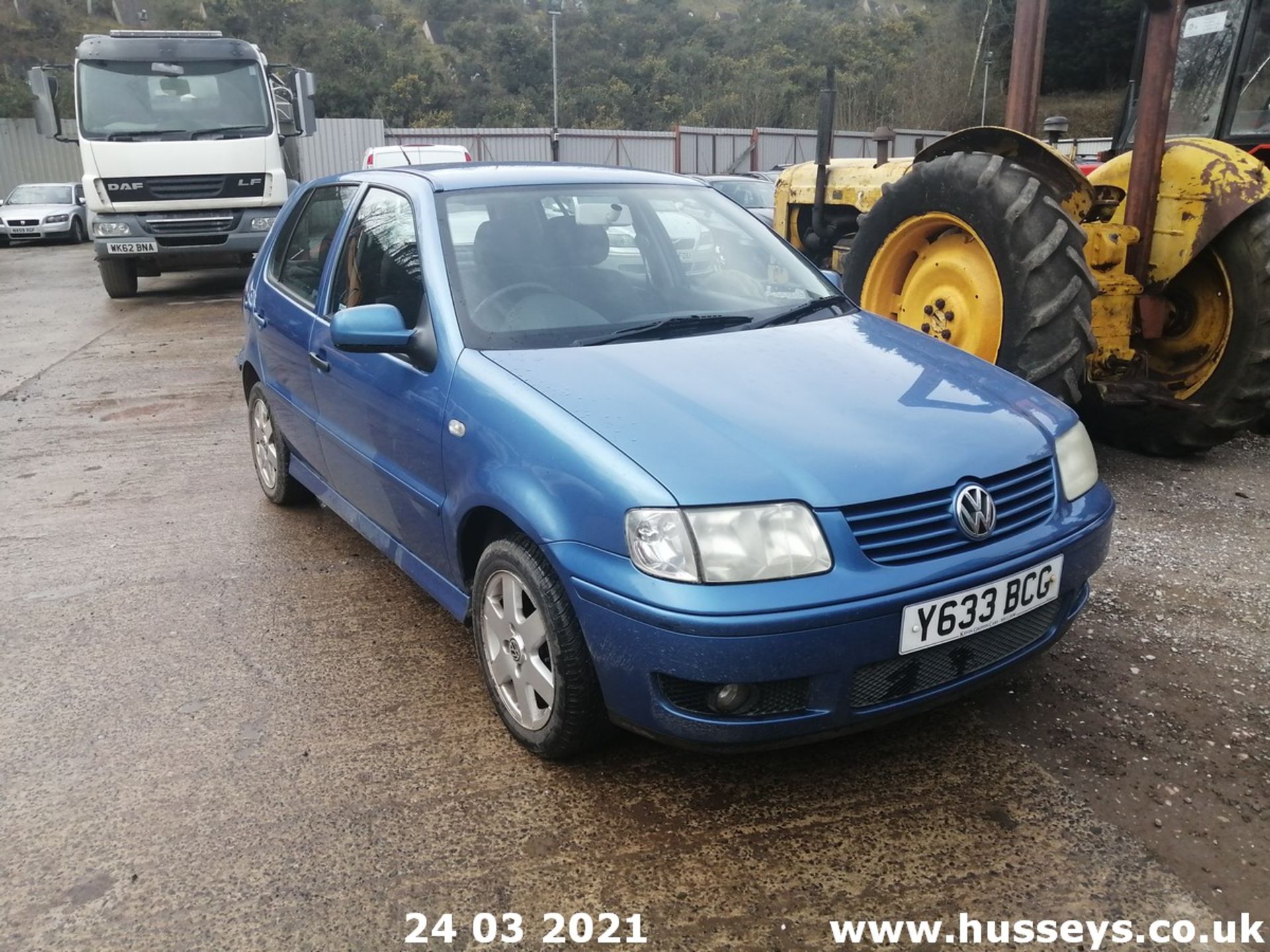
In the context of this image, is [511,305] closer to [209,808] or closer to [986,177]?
[209,808]

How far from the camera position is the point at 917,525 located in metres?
2.33

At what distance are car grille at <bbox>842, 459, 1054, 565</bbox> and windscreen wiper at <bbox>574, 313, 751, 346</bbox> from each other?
104 cm

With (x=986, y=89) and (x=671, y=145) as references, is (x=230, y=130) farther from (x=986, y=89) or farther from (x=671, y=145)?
(x=671, y=145)

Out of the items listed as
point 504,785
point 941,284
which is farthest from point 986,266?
point 504,785

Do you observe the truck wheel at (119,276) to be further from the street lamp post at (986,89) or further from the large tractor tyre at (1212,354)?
the large tractor tyre at (1212,354)

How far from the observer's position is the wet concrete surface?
221cm

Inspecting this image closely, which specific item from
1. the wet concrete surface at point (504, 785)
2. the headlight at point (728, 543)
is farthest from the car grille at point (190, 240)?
the headlight at point (728, 543)

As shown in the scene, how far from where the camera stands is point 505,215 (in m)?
3.39

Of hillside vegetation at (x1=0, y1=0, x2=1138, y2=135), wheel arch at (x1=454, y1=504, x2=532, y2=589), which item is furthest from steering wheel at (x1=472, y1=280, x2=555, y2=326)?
hillside vegetation at (x1=0, y1=0, x2=1138, y2=135)

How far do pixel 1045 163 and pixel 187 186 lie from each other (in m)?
9.95

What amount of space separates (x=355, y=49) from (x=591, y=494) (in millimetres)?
55549

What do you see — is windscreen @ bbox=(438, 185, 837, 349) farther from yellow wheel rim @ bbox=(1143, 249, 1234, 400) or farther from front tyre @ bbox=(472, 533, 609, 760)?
yellow wheel rim @ bbox=(1143, 249, 1234, 400)

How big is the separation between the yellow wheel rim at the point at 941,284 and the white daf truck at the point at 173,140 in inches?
353

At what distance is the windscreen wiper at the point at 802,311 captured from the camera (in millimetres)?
3303
